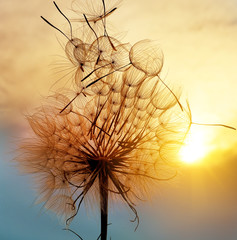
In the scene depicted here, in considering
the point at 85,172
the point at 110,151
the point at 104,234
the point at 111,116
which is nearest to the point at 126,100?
the point at 111,116

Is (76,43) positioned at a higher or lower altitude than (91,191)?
higher

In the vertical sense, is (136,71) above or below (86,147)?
above

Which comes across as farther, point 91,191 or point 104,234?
point 91,191

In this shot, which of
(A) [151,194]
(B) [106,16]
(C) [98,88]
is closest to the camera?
(B) [106,16]

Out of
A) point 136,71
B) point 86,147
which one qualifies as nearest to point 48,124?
point 86,147

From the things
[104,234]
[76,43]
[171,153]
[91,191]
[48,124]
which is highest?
[76,43]

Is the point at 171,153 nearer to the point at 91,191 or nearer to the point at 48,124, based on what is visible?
the point at 91,191

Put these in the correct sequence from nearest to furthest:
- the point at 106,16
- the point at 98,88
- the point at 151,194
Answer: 1. the point at 106,16
2. the point at 98,88
3. the point at 151,194

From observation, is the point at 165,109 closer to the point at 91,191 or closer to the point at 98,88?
the point at 98,88

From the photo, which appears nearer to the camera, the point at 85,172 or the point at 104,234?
the point at 104,234
